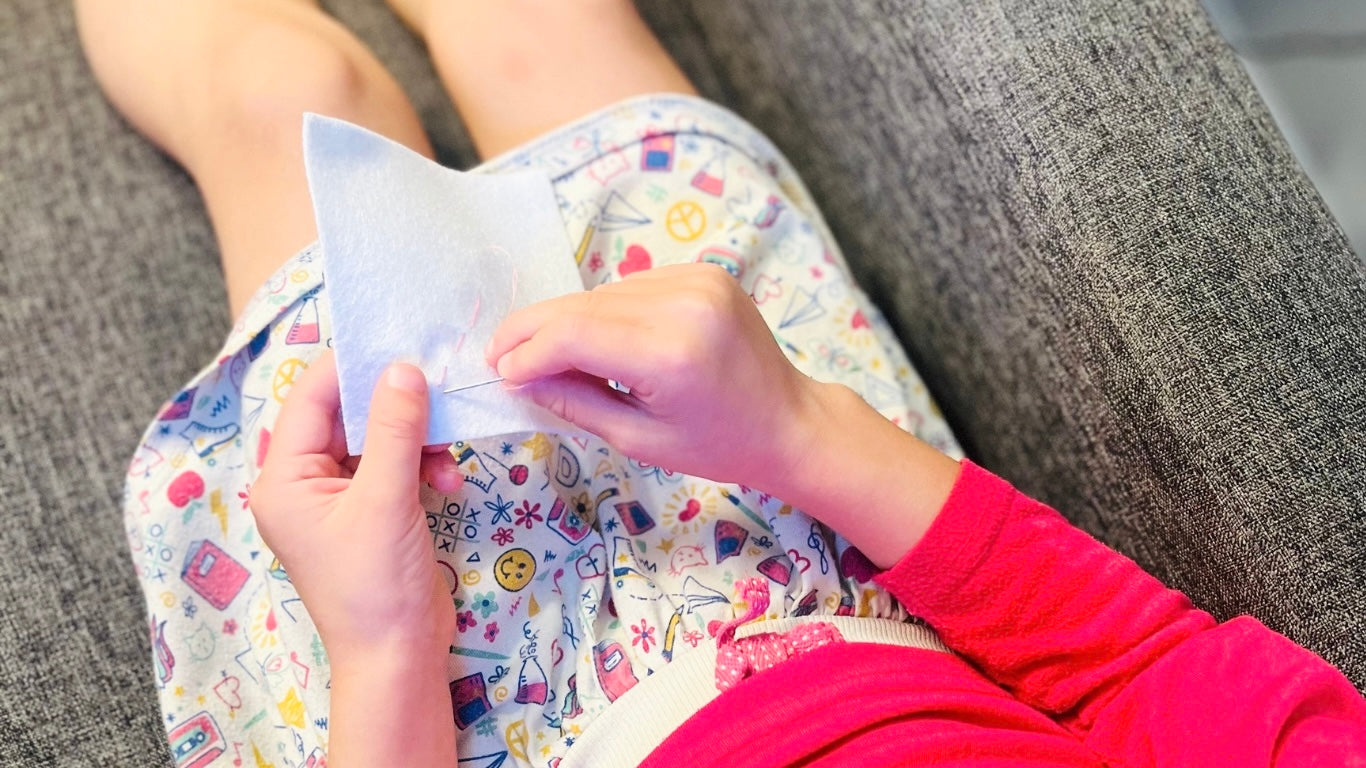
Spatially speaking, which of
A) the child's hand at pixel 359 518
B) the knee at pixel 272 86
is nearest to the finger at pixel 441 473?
the child's hand at pixel 359 518

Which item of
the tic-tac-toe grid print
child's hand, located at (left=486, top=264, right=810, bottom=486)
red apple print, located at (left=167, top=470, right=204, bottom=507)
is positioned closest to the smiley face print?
the tic-tac-toe grid print

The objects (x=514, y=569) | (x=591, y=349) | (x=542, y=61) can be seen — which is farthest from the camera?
(x=542, y=61)

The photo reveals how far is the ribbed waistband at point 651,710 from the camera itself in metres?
0.54

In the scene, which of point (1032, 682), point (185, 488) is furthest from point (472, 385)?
point (1032, 682)

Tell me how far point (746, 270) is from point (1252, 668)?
38 cm

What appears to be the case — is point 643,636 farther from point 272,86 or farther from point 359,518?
point 272,86

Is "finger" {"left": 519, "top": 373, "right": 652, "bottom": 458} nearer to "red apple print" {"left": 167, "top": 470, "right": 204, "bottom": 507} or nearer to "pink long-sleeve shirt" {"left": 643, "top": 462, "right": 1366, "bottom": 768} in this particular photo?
"pink long-sleeve shirt" {"left": 643, "top": 462, "right": 1366, "bottom": 768}

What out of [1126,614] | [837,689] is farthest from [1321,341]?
[837,689]

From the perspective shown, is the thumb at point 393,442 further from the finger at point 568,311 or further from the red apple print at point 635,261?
the red apple print at point 635,261

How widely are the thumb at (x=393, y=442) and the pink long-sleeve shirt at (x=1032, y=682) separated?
202 mm

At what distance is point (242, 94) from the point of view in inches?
25.6

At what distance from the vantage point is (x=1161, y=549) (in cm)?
63

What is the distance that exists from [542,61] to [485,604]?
0.39m

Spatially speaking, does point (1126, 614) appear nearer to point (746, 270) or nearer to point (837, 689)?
point (837, 689)
